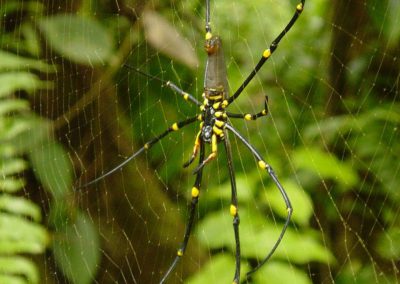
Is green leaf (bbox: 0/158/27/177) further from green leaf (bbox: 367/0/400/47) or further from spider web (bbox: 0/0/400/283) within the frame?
green leaf (bbox: 367/0/400/47)

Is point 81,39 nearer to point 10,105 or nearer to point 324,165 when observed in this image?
point 10,105

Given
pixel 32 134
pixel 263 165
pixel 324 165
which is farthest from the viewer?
pixel 32 134

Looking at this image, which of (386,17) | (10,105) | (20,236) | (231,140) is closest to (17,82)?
(10,105)

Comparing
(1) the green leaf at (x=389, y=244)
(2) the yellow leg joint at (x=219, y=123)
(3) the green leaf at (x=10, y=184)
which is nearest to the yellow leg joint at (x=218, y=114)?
(2) the yellow leg joint at (x=219, y=123)

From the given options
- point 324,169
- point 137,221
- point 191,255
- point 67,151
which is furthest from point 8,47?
point 324,169

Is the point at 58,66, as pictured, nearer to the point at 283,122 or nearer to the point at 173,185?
the point at 173,185

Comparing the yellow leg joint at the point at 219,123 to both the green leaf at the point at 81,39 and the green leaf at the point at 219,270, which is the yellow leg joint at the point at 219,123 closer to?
the green leaf at the point at 219,270
